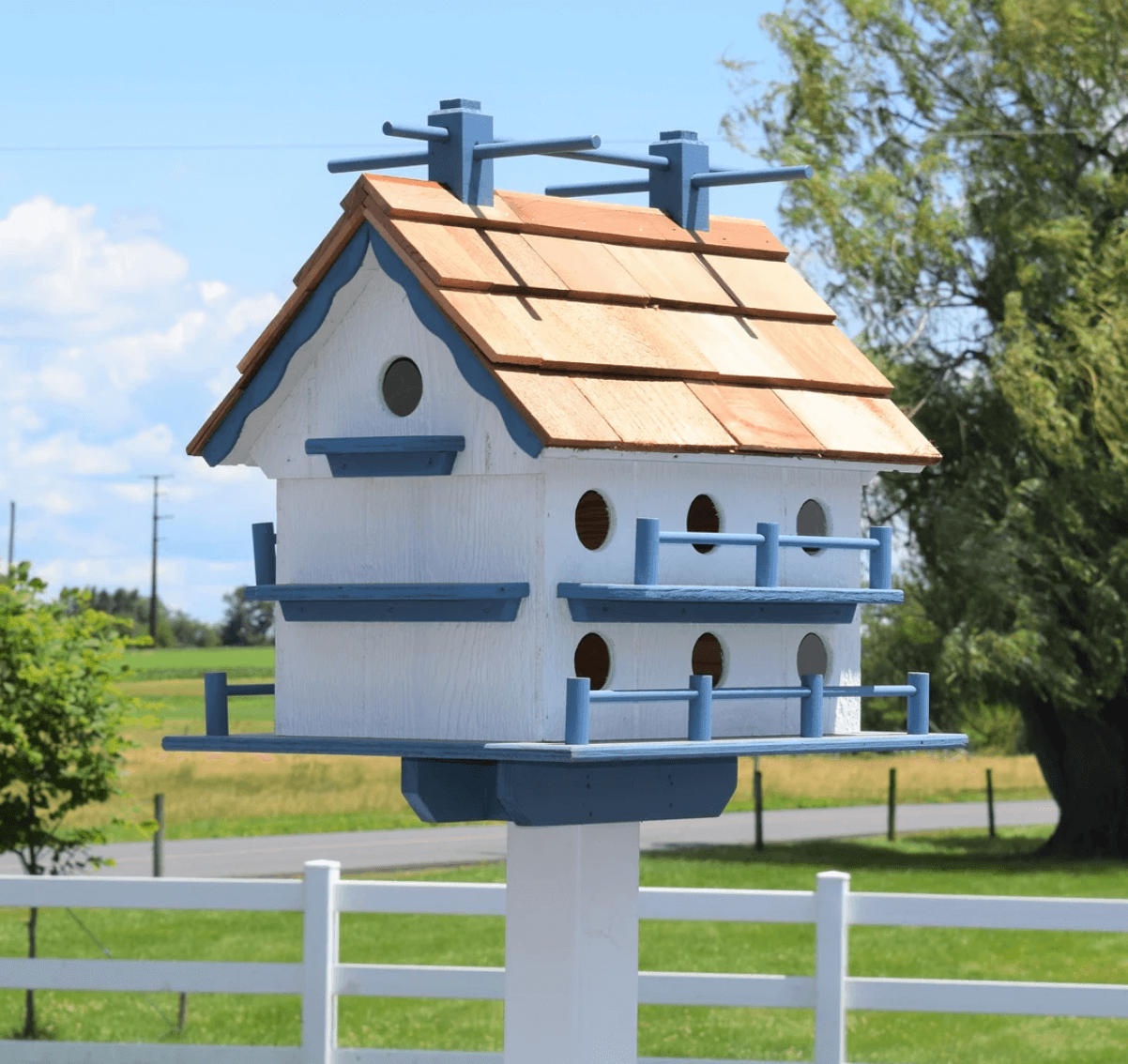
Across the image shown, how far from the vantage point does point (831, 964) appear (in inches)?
315

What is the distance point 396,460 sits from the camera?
525 cm

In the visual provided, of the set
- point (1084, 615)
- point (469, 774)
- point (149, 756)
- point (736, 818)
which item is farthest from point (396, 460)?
point (149, 756)

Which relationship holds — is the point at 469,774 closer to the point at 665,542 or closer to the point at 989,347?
the point at 665,542

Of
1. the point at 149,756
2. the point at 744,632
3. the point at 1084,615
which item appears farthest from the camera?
the point at 149,756

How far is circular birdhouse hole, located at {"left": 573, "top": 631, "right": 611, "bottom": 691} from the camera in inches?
208

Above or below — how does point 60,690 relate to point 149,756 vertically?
above

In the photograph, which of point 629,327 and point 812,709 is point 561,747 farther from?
point 629,327

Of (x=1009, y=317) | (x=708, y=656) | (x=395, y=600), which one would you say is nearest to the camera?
(x=395, y=600)

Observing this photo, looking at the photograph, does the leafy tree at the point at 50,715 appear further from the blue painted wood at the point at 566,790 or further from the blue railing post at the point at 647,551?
the blue railing post at the point at 647,551

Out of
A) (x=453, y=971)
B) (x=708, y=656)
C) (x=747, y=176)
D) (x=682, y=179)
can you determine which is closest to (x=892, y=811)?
(x=453, y=971)

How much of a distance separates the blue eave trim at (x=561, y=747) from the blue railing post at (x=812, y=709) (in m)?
0.03

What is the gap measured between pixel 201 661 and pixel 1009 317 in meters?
53.6

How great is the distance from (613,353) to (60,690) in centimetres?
619

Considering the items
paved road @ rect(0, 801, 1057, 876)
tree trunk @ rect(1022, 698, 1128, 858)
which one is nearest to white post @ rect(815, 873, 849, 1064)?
paved road @ rect(0, 801, 1057, 876)
